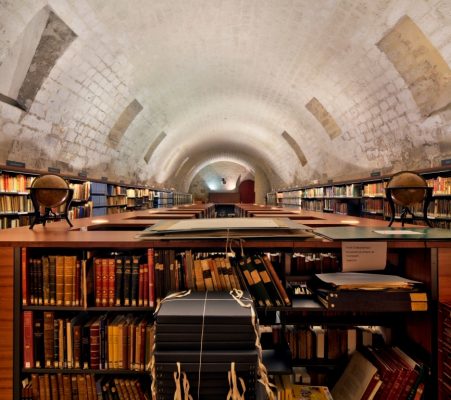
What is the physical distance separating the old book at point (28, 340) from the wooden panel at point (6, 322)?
64mm

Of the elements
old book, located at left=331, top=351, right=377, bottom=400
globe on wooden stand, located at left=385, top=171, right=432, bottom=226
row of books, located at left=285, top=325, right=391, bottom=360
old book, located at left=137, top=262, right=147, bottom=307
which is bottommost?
old book, located at left=331, top=351, right=377, bottom=400

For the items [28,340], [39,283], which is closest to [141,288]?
[39,283]

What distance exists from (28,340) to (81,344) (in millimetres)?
297

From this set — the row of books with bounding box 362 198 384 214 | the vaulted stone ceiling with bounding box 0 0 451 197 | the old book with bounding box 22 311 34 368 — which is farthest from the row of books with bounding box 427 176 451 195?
the old book with bounding box 22 311 34 368

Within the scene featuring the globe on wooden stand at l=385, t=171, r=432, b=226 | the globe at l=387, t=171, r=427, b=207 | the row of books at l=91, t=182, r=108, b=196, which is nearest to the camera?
the globe on wooden stand at l=385, t=171, r=432, b=226

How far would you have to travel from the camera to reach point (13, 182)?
6.48 meters

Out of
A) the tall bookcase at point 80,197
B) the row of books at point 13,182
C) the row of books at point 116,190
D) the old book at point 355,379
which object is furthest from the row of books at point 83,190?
the old book at point 355,379

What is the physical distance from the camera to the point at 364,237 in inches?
76.0

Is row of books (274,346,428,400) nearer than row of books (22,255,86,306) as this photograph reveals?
Yes

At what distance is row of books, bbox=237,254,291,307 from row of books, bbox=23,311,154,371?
615 millimetres

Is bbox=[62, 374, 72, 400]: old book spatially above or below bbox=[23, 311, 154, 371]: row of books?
below

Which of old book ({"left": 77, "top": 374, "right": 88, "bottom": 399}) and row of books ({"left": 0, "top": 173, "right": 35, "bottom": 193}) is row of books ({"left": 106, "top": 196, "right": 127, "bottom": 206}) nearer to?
row of books ({"left": 0, "top": 173, "right": 35, "bottom": 193})

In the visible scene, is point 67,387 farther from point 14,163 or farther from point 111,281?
point 14,163

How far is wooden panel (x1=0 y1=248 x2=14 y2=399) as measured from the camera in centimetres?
201
